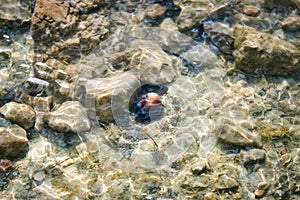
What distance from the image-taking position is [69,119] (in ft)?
16.2

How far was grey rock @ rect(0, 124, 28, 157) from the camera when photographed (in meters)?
4.57

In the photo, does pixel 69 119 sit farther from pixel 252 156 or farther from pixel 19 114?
pixel 252 156

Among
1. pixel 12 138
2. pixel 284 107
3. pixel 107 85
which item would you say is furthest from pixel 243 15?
pixel 12 138

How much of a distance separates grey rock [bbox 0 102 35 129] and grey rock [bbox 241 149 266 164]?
114 inches

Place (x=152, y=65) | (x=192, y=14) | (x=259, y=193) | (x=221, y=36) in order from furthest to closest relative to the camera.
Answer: (x=192, y=14) → (x=221, y=36) → (x=152, y=65) → (x=259, y=193)

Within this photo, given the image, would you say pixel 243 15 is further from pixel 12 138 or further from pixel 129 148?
pixel 12 138

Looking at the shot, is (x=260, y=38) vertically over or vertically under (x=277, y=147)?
over

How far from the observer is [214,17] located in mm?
6121

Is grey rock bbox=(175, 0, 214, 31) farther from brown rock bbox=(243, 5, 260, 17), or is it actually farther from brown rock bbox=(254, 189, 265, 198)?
brown rock bbox=(254, 189, 265, 198)

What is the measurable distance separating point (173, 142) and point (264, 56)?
201cm

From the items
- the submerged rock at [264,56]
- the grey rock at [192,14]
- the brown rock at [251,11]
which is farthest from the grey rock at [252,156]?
the brown rock at [251,11]

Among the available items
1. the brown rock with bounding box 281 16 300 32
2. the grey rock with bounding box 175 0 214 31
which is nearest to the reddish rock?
the grey rock with bounding box 175 0 214 31

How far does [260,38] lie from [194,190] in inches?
106

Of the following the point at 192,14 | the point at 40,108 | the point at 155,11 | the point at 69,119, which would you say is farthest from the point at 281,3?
the point at 40,108
